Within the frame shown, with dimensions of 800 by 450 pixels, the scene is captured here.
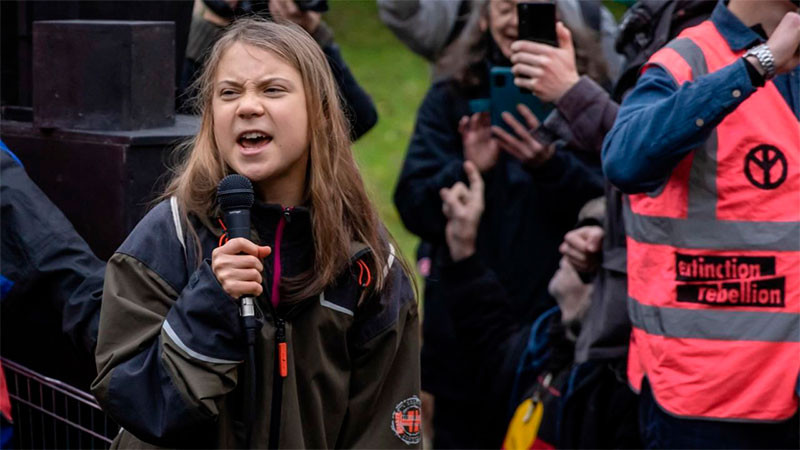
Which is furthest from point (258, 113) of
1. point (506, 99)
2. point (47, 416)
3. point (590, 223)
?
point (506, 99)

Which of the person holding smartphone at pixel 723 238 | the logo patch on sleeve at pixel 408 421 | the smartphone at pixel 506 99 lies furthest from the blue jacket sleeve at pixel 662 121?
the smartphone at pixel 506 99

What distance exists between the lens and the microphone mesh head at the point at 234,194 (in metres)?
2.56

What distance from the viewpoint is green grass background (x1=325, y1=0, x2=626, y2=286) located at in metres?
12.0

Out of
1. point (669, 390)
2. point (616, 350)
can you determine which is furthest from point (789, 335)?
point (616, 350)

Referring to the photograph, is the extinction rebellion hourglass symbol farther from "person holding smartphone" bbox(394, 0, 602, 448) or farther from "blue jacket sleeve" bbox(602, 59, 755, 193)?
"person holding smartphone" bbox(394, 0, 602, 448)

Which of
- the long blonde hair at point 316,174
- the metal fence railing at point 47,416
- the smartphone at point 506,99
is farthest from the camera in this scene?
the smartphone at point 506,99

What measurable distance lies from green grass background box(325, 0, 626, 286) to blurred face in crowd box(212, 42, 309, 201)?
6.76 meters

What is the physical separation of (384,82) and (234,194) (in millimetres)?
12824

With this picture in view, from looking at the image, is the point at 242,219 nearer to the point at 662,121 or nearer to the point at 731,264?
the point at 662,121

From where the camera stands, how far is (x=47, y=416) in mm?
3727

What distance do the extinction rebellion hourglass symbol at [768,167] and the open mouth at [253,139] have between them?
1.29 meters

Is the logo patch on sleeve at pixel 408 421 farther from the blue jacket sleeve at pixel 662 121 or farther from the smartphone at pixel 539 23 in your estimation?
the smartphone at pixel 539 23

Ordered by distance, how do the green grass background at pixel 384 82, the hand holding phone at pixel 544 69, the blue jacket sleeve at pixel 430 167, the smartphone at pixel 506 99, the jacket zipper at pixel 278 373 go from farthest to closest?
the green grass background at pixel 384 82
the blue jacket sleeve at pixel 430 167
the smartphone at pixel 506 99
the hand holding phone at pixel 544 69
the jacket zipper at pixel 278 373

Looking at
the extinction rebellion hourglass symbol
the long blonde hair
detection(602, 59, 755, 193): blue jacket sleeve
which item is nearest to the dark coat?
detection(602, 59, 755, 193): blue jacket sleeve
